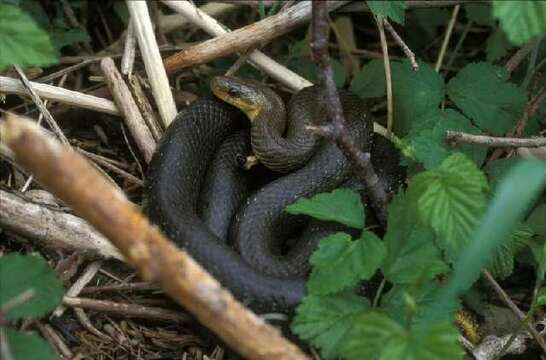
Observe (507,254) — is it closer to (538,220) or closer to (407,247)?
(538,220)

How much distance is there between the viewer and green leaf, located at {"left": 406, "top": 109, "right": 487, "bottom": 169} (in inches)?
134

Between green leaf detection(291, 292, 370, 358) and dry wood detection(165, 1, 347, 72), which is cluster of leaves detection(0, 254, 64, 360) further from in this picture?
dry wood detection(165, 1, 347, 72)

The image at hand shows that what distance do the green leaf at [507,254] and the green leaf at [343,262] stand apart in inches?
33.4

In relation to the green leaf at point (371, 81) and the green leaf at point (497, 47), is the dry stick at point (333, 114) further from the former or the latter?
the green leaf at point (497, 47)

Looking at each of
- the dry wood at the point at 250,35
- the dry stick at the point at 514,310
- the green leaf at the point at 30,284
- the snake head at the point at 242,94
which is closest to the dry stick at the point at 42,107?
the dry wood at the point at 250,35

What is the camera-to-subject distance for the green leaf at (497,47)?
183 inches

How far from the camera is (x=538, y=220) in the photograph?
12.2ft

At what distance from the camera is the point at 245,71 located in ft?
15.6

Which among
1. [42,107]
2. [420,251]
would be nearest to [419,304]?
[420,251]

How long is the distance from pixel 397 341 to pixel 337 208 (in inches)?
29.8

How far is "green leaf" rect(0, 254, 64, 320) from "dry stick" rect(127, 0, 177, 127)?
63.4 inches

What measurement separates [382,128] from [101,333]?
2.01 m

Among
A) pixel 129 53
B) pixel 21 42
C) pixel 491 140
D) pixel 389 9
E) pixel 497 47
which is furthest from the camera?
pixel 497 47

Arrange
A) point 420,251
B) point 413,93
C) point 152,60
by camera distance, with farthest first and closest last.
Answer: point 152,60 → point 413,93 → point 420,251
